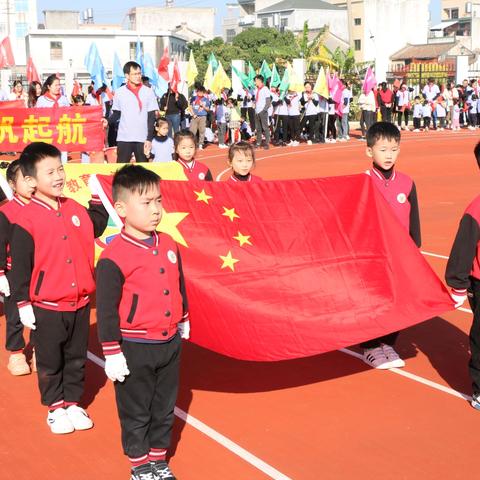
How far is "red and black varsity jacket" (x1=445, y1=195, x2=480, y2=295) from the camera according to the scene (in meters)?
5.44

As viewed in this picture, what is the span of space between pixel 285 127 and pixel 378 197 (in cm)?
2284

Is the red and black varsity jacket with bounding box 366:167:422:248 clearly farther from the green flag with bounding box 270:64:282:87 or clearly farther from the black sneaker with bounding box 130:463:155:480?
the green flag with bounding box 270:64:282:87

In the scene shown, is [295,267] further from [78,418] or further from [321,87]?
[321,87]

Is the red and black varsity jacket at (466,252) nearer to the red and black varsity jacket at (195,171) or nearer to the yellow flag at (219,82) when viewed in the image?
the red and black varsity jacket at (195,171)

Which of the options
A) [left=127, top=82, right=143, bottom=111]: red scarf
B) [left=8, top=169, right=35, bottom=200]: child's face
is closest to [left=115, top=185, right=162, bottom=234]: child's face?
[left=8, top=169, right=35, bottom=200]: child's face

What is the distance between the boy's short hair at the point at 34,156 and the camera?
5246mm

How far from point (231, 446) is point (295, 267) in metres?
1.48

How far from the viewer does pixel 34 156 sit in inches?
207

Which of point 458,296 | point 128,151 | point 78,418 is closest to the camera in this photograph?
point 78,418

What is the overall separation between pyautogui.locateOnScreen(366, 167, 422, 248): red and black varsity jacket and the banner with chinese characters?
193 inches

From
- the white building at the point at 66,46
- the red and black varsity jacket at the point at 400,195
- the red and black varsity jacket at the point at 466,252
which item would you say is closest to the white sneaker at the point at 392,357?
the red and black varsity jacket at the point at 400,195

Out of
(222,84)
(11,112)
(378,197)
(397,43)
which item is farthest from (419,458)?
(397,43)

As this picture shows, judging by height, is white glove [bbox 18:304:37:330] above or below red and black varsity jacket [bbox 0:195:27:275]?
below

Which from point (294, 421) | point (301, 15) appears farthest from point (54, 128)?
point (301, 15)
